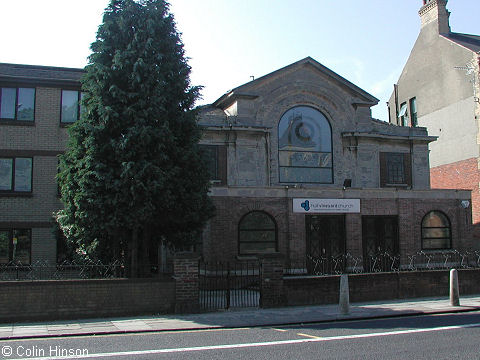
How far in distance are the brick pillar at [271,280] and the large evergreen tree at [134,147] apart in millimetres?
2469

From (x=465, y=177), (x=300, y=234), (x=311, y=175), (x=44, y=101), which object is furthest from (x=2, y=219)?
(x=465, y=177)

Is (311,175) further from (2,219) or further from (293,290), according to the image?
(2,219)

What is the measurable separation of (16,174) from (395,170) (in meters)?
18.5

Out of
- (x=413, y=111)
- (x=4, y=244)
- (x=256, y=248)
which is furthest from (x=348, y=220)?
(x=413, y=111)

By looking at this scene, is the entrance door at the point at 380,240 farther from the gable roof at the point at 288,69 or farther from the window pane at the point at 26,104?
the window pane at the point at 26,104

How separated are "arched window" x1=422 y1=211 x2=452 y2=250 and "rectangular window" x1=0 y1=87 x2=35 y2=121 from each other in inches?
718

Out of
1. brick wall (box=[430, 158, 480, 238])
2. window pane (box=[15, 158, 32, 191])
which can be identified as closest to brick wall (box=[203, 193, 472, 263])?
brick wall (box=[430, 158, 480, 238])

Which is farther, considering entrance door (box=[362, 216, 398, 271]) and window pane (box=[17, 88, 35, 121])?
entrance door (box=[362, 216, 398, 271])

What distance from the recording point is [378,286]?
53.5 ft

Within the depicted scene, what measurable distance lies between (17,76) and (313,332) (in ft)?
55.1

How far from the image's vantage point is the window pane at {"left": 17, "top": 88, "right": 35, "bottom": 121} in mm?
21609

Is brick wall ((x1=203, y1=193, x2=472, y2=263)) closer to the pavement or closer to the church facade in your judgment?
the church facade

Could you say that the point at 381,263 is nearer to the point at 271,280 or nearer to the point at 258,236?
the point at 258,236

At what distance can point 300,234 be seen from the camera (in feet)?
70.5
